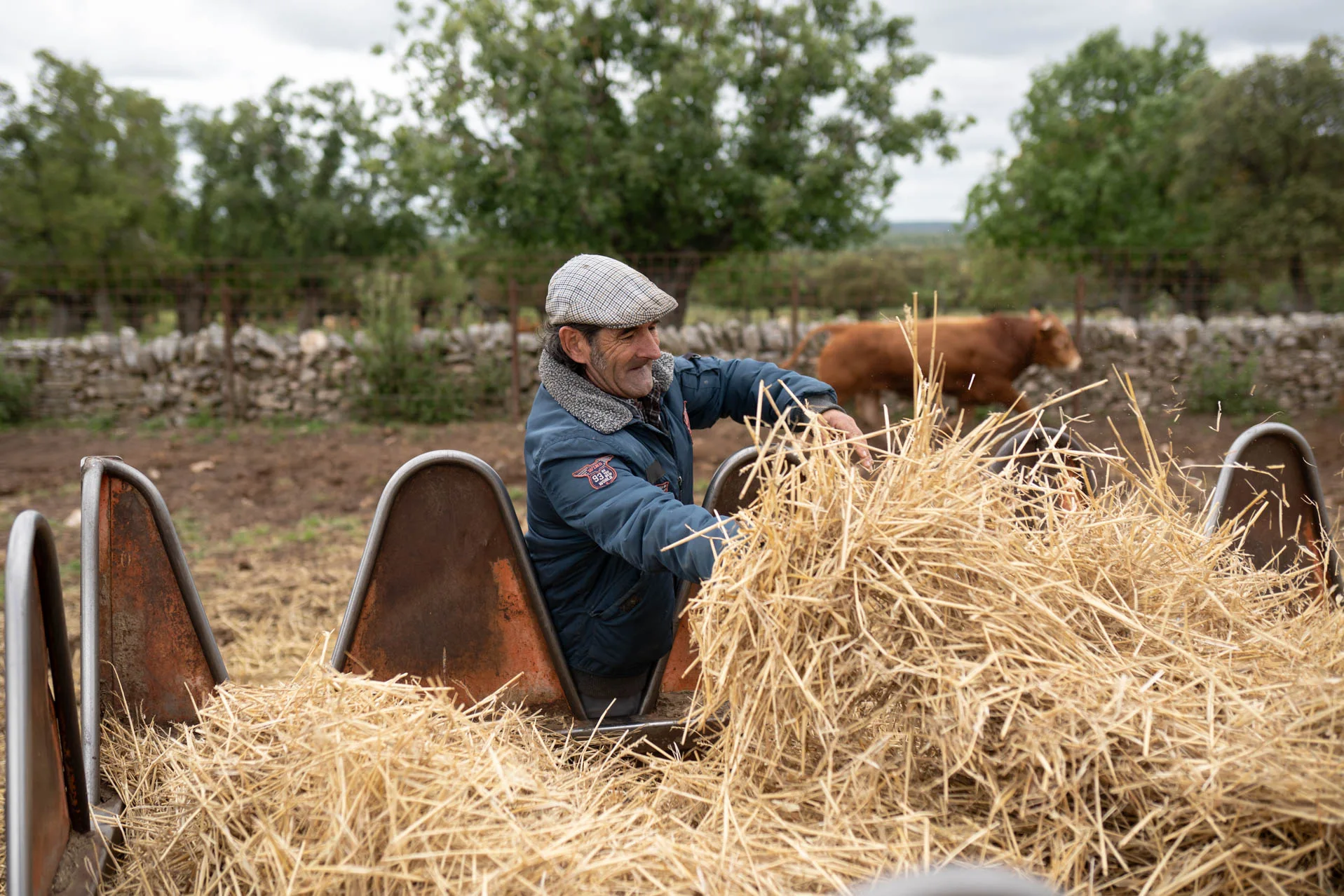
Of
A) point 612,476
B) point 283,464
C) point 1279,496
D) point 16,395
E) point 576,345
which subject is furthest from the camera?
point 16,395

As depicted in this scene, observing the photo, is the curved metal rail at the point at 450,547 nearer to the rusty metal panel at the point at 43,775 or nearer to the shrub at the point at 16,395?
the rusty metal panel at the point at 43,775

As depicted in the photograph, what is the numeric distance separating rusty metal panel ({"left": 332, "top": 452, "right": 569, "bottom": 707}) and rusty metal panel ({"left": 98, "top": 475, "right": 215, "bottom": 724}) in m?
0.35

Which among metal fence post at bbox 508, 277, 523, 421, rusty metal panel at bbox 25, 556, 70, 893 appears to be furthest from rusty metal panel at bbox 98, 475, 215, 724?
metal fence post at bbox 508, 277, 523, 421

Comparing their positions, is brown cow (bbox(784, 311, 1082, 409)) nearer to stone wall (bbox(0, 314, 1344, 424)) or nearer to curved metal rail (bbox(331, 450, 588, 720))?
stone wall (bbox(0, 314, 1344, 424))

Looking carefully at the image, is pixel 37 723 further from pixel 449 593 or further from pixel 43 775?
pixel 449 593

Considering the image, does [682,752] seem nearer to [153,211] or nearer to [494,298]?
[494,298]

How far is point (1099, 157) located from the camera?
29.4 meters

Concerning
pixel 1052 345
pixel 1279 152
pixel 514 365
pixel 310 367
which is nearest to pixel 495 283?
pixel 310 367

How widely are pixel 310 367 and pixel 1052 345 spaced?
8676 mm

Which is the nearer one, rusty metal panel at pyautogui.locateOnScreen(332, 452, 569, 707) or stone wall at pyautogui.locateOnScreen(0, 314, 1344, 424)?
rusty metal panel at pyautogui.locateOnScreen(332, 452, 569, 707)

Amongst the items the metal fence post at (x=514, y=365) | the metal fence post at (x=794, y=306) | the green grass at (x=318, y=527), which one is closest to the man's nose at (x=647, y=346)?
the green grass at (x=318, y=527)

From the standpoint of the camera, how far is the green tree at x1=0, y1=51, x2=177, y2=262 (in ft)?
87.4

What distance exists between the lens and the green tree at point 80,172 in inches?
1048

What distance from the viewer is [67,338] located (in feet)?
41.5
